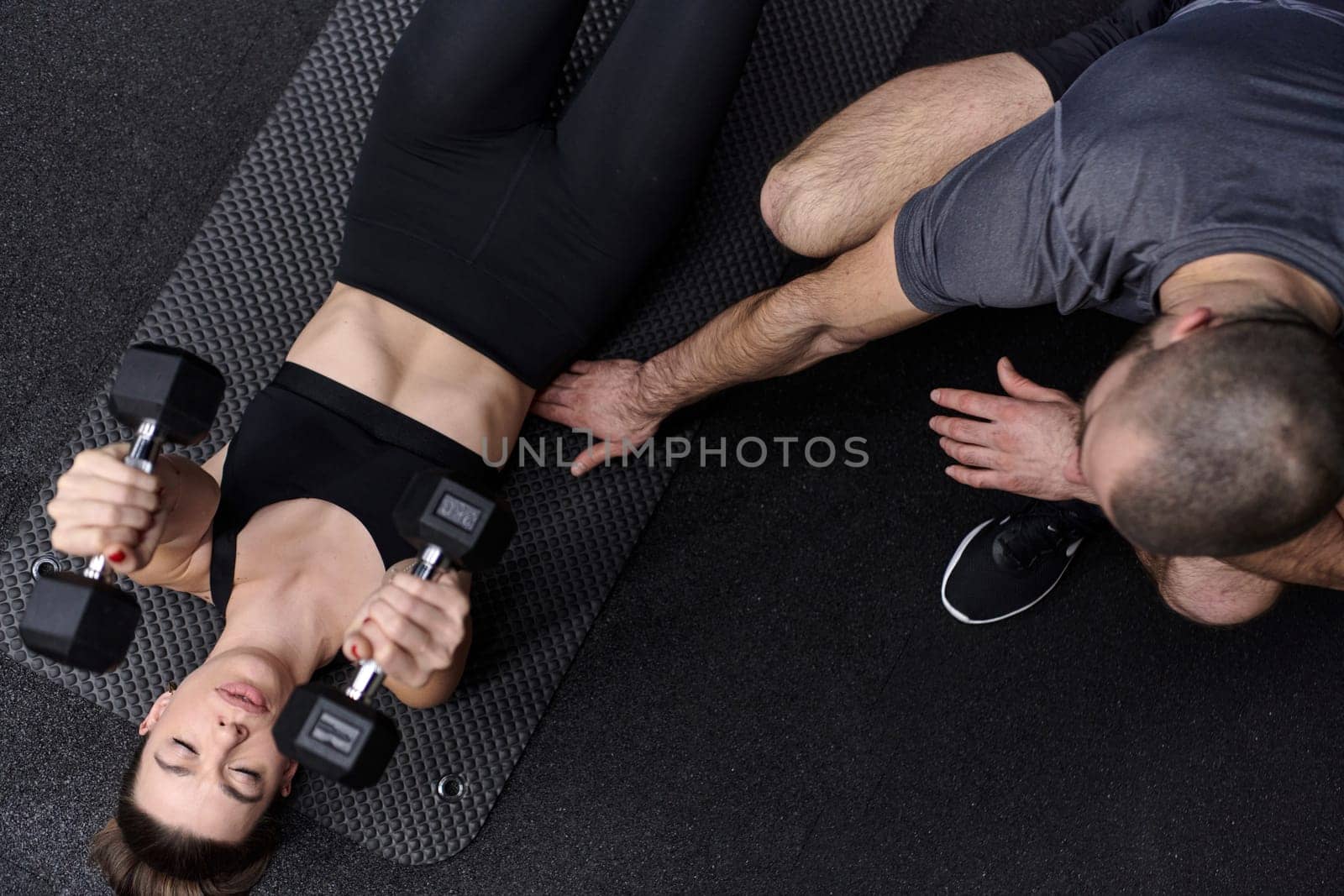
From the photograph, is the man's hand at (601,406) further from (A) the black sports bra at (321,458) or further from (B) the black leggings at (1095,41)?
(B) the black leggings at (1095,41)

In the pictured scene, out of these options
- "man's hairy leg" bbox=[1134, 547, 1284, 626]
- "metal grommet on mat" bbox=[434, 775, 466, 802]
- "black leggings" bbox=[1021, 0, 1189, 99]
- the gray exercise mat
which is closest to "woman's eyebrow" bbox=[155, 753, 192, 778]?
the gray exercise mat

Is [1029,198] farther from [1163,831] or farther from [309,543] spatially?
[1163,831]

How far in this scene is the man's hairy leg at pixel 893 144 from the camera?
4.94 feet

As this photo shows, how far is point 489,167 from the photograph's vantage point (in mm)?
1469

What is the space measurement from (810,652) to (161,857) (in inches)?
42.4

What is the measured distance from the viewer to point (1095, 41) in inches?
59.9

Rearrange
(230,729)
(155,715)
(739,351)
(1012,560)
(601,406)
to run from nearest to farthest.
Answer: (230,729)
(155,715)
(739,351)
(601,406)
(1012,560)

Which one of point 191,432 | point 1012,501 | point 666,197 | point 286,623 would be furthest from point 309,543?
point 1012,501

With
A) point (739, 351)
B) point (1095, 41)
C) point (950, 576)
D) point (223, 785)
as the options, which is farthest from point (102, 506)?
point (1095, 41)

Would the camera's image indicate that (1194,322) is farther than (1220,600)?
No

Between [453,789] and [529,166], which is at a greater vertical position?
[529,166]

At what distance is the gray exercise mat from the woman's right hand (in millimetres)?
557

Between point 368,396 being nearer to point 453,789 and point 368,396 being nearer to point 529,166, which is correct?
point 529,166

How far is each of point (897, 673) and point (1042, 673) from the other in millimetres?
274
